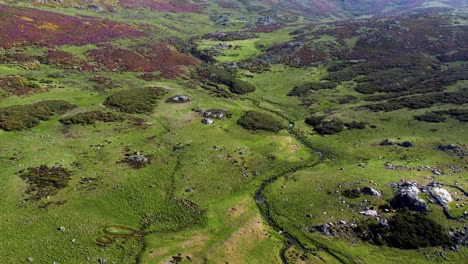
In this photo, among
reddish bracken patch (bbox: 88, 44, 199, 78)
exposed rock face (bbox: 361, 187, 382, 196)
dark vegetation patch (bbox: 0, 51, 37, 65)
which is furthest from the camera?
reddish bracken patch (bbox: 88, 44, 199, 78)

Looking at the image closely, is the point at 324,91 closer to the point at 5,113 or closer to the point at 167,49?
the point at 167,49

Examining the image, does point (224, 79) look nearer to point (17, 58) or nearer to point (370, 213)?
point (17, 58)

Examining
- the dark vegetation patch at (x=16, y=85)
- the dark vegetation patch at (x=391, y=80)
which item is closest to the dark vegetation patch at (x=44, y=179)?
the dark vegetation patch at (x=16, y=85)

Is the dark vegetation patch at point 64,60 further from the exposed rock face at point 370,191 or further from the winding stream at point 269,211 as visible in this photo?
the exposed rock face at point 370,191

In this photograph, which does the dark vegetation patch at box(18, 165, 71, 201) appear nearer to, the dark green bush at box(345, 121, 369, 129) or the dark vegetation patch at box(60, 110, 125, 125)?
the dark vegetation patch at box(60, 110, 125, 125)

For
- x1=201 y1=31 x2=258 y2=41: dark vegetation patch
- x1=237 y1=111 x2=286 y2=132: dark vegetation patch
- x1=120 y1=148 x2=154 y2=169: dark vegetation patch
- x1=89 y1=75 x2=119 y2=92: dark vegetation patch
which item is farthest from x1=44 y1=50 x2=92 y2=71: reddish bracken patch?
x1=201 y1=31 x2=258 y2=41: dark vegetation patch
